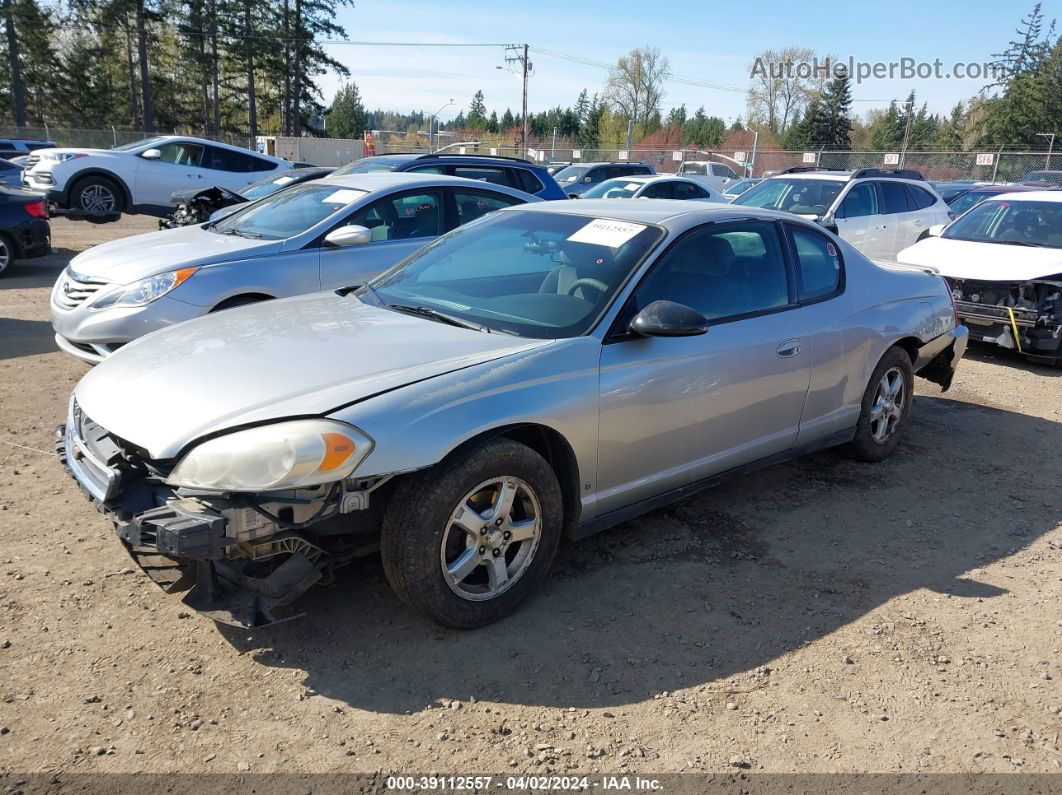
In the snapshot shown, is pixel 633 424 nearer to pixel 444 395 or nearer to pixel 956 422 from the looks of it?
pixel 444 395

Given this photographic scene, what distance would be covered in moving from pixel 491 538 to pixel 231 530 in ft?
3.27

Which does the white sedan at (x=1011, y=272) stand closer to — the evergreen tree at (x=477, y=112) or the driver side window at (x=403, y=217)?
the driver side window at (x=403, y=217)

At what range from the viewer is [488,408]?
3.20m

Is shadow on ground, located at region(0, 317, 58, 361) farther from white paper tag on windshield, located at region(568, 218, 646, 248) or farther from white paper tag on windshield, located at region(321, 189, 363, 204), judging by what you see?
white paper tag on windshield, located at region(568, 218, 646, 248)

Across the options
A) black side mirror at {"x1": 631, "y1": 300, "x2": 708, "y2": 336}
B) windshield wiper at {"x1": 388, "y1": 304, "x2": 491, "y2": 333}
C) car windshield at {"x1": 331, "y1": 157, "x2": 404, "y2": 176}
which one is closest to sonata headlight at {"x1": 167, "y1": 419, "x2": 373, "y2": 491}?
windshield wiper at {"x1": 388, "y1": 304, "x2": 491, "y2": 333}

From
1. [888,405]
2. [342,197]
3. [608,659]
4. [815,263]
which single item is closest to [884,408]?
[888,405]

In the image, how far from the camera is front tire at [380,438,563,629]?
3082 millimetres

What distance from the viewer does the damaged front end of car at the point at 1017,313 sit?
8055 millimetres

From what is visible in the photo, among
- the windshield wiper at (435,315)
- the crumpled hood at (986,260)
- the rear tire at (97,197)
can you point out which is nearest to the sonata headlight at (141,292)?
the windshield wiper at (435,315)

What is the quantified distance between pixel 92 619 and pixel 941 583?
12.4 feet

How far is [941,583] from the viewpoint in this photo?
3.99 m

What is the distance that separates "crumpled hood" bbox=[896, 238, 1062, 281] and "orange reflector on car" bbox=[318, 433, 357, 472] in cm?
746

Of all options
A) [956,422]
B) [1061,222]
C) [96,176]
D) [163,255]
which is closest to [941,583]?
[956,422]

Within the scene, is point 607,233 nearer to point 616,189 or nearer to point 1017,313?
point 1017,313
